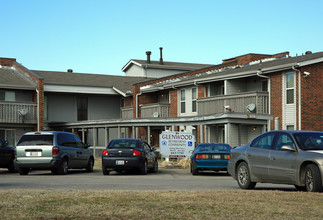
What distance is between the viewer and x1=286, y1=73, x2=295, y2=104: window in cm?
2962

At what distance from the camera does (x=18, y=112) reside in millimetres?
41344

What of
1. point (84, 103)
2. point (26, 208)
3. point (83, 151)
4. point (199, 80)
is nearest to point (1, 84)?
point (84, 103)

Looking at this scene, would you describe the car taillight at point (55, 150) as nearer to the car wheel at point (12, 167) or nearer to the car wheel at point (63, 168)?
the car wheel at point (63, 168)

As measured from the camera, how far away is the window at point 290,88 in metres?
29.6

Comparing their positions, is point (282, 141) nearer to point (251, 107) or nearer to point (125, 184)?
point (125, 184)

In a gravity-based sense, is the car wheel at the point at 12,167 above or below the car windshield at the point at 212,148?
below

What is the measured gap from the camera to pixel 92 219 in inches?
324

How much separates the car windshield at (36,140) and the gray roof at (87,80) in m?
21.9

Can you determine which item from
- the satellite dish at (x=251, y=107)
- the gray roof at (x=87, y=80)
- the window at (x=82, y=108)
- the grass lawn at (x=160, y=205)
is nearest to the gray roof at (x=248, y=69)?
the satellite dish at (x=251, y=107)

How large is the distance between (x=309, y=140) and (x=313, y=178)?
127cm

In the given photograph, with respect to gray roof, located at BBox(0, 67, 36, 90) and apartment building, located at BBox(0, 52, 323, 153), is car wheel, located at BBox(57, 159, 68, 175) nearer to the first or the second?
apartment building, located at BBox(0, 52, 323, 153)

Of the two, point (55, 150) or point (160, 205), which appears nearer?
point (160, 205)

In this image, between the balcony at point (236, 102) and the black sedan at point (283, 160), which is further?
the balcony at point (236, 102)

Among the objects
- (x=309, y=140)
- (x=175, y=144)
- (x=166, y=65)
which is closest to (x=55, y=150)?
(x=175, y=144)
